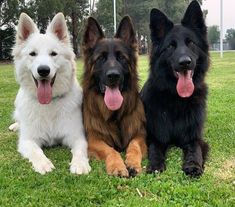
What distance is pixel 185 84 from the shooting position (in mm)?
5137

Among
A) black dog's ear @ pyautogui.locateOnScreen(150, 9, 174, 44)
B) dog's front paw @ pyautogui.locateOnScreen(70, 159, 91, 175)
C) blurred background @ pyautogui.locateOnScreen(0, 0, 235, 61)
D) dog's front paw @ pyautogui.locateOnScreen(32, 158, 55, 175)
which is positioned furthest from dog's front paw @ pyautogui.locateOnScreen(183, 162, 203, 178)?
blurred background @ pyautogui.locateOnScreen(0, 0, 235, 61)

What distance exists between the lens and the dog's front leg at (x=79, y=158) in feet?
14.6

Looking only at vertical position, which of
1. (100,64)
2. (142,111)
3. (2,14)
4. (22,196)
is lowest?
(22,196)

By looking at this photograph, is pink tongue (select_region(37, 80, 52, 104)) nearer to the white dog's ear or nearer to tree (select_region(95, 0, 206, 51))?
the white dog's ear

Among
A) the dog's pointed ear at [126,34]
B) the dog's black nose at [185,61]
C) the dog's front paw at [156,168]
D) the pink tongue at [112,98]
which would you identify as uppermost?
the dog's pointed ear at [126,34]

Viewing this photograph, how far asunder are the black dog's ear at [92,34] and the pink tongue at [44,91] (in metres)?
0.74

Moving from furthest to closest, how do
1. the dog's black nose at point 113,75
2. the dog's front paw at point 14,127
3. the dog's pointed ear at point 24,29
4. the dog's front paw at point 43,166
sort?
the dog's front paw at point 14,127
the dog's pointed ear at point 24,29
the dog's black nose at point 113,75
the dog's front paw at point 43,166

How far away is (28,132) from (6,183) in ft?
4.27

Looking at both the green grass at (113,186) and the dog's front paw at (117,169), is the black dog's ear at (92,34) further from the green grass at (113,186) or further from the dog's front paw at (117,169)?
the dog's front paw at (117,169)

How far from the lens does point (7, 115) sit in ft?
27.7

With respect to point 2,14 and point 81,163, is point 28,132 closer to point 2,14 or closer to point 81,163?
point 81,163

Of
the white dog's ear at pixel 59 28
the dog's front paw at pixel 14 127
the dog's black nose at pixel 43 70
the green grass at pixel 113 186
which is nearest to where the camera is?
the green grass at pixel 113 186

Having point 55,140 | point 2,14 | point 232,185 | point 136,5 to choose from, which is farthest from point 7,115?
point 136,5

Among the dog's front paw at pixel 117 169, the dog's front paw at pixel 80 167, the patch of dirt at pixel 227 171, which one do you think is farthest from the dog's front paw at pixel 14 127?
the patch of dirt at pixel 227 171
